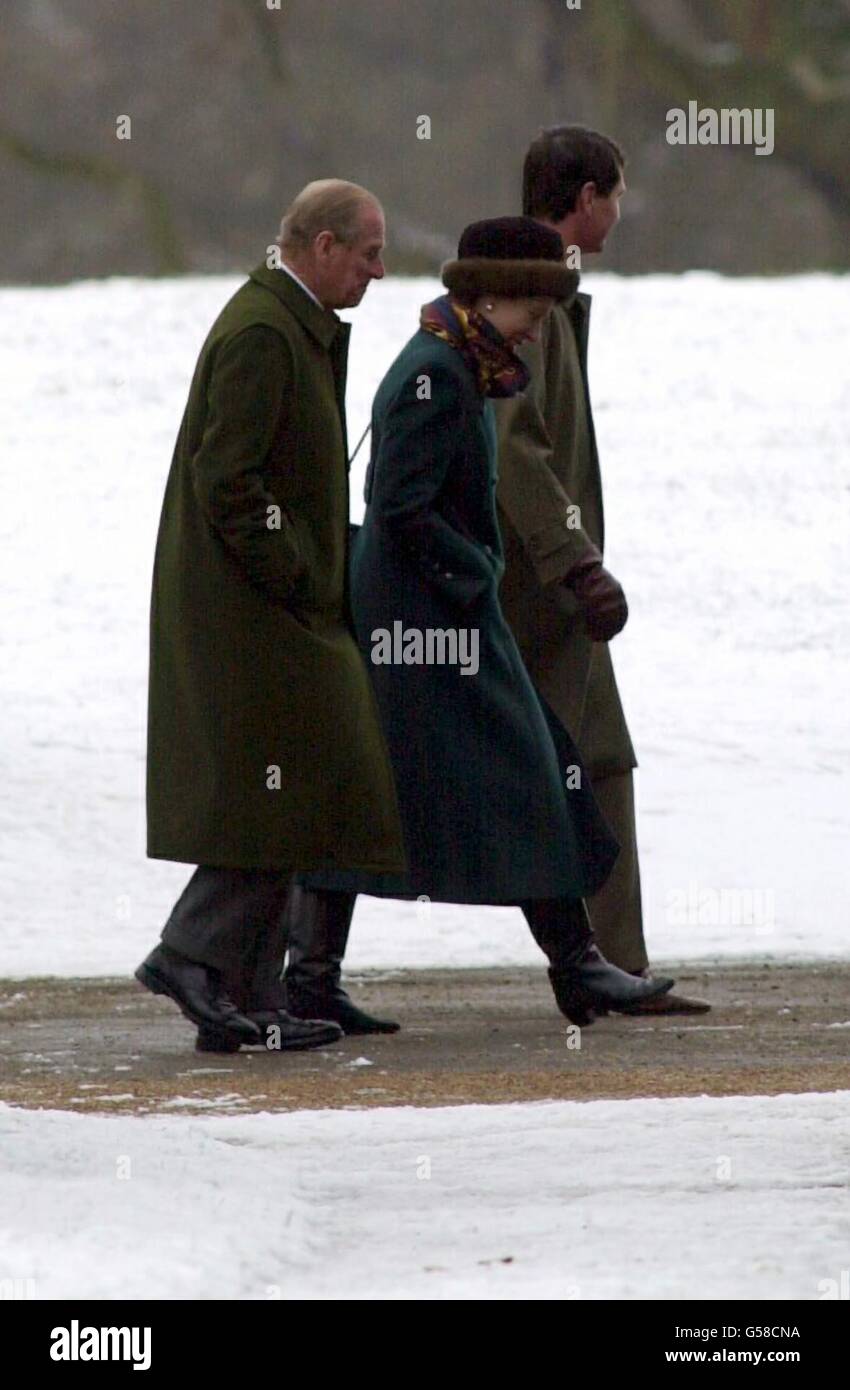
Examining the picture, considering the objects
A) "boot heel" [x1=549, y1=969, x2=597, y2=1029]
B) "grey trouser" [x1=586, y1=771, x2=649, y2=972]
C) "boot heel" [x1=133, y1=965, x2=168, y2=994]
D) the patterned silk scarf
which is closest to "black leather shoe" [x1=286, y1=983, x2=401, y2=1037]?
"boot heel" [x1=549, y1=969, x2=597, y2=1029]

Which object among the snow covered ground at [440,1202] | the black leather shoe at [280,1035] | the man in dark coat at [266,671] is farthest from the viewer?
the black leather shoe at [280,1035]

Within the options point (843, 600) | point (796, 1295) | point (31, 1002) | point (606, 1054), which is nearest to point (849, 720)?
point (843, 600)

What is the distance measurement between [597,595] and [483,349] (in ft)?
1.75

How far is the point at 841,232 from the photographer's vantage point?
3494cm

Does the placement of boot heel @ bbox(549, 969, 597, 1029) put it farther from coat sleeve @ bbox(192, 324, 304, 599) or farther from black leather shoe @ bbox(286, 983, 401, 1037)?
coat sleeve @ bbox(192, 324, 304, 599)

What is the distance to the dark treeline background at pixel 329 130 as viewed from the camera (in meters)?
34.6

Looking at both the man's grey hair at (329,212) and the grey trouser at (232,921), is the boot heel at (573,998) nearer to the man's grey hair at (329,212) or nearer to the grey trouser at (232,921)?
the grey trouser at (232,921)

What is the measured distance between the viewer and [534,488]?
6.80 meters

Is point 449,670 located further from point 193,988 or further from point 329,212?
point 329,212

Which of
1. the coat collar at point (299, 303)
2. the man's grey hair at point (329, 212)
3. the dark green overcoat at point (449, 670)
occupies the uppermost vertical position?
the man's grey hair at point (329, 212)

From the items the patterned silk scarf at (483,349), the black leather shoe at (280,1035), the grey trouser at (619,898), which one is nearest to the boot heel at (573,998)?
the grey trouser at (619,898)

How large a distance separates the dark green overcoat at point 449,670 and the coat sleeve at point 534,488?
0.14 metres

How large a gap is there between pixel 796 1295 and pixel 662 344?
12.7m
